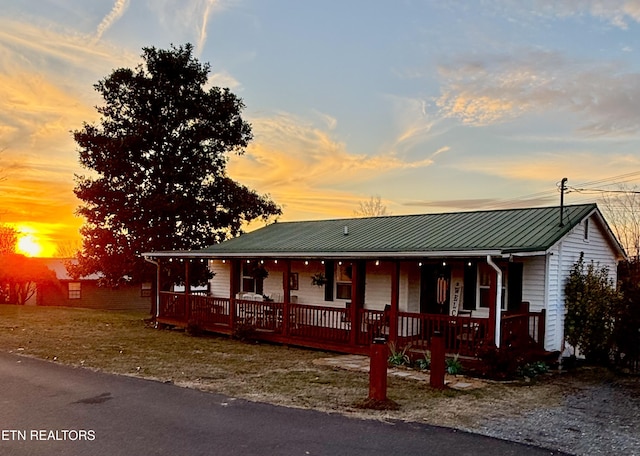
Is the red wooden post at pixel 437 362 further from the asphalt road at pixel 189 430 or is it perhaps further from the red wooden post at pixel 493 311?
the asphalt road at pixel 189 430

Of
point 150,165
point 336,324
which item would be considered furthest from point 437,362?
point 150,165

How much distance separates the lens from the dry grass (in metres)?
8.36

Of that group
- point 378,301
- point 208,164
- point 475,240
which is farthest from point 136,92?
point 475,240

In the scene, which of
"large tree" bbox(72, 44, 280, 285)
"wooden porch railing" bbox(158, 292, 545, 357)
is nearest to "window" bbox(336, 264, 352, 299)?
"wooden porch railing" bbox(158, 292, 545, 357)

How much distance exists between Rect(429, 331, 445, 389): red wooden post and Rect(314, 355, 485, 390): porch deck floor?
1.17 ft

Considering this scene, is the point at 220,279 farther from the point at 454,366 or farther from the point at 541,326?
the point at 541,326

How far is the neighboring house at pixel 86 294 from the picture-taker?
125 ft

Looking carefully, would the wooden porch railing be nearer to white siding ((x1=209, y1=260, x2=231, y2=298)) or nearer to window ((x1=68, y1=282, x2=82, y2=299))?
white siding ((x1=209, y1=260, x2=231, y2=298))

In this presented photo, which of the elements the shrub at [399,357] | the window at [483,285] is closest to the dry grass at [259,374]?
the shrub at [399,357]

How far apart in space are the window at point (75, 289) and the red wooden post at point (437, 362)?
35068 millimetres

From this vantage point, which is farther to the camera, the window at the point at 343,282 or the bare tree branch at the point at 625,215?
the bare tree branch at the point at 625,215

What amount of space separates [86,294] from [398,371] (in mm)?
33529

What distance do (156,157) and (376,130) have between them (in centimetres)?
958

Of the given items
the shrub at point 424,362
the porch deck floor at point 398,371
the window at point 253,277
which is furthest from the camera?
the window at point 253,277
